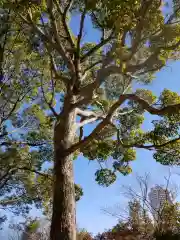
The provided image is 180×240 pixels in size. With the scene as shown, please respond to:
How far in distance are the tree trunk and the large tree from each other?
14 millimetres

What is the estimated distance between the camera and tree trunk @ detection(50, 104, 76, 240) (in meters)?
4.01

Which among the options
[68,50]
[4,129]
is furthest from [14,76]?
[68,50]

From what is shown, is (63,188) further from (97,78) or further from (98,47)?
(98,47)

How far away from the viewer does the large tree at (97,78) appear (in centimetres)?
450

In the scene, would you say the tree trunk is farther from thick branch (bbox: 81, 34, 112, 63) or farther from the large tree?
thick branch (bbox: 81, 34, 112, 63)

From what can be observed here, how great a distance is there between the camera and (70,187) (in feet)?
14.7

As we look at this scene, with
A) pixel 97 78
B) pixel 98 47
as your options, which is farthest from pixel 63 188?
pixel 98 47

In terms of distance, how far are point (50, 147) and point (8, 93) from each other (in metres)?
1.98

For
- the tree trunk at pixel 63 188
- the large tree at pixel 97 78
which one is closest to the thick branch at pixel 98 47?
the large tree at pixel 97 78

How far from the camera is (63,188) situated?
441 centimetres

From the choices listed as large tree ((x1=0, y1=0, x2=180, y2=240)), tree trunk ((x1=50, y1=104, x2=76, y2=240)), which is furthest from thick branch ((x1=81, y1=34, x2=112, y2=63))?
tree trunk ((x1=50, y1=104, x2=76, y2=240))

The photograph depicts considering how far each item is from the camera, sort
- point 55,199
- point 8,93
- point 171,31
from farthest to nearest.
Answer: point 8,93, point 171,31, point 55,199

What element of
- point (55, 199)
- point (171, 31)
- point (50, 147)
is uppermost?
point (171, 31)

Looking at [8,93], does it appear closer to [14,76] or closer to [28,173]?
[14,76]
